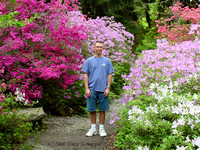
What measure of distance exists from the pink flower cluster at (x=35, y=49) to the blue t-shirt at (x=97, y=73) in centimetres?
77

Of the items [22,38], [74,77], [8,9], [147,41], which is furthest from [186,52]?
[147,41]

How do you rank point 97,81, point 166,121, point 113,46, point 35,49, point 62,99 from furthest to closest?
1. point 113,46
2. point 62,99
3. point 35,49
4. point 97,81
5. point 166,121

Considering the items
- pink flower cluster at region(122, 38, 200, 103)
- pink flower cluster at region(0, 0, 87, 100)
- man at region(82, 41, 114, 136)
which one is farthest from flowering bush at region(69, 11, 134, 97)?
man at region(82, 41, 114, 136)

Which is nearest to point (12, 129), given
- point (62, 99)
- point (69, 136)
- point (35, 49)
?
point (69, 136)

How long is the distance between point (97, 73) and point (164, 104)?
1.49 meters

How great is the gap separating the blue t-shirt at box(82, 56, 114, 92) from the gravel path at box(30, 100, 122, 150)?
0.57 meters

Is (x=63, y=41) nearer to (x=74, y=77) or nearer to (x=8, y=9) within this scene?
(x=74, y=77)

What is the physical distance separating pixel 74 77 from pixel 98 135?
4.93 ft

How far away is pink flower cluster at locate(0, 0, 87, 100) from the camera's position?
4664 millimetres

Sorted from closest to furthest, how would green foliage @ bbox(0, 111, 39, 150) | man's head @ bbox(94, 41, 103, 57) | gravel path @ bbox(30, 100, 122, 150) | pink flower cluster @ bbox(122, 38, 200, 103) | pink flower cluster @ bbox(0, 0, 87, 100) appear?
green foliage @ bbox(0, 111, 39, 150)
pink flower cluster @ bbox(122, 38, 200, 103)
gravel path @ bbox(30, 100, 122, 150)
man's head @ bbox(94, 41, 103, 57)
pink flower cluster @ bbox(0, 0, 87, 100)

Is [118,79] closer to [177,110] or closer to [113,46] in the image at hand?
[113,46]

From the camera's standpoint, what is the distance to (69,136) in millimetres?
4477

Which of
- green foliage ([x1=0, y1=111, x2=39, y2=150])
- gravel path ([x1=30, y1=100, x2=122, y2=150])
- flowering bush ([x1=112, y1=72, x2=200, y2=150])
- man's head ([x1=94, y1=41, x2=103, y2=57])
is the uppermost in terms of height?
man's head ([x1=94, y1=41, x2=103, y2=57])

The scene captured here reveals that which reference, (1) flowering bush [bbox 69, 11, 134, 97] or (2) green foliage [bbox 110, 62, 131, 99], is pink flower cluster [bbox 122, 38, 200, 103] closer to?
(2) green foliage [bbox 110, 62, 131, 99]
